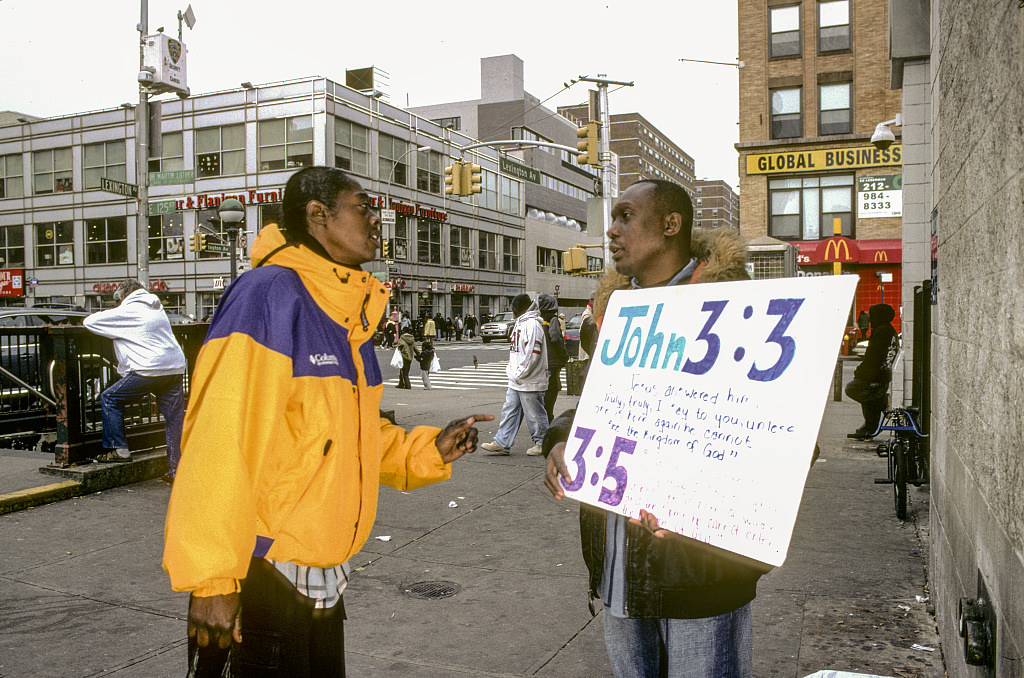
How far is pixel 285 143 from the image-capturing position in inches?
1578

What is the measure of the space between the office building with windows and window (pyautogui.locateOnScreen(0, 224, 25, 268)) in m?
0.08

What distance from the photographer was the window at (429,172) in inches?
1897

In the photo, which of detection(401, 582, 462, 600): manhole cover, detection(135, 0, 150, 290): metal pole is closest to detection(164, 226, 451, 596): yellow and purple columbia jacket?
detection(401, 582, 462, 600): manhole cover

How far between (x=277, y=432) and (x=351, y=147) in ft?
137

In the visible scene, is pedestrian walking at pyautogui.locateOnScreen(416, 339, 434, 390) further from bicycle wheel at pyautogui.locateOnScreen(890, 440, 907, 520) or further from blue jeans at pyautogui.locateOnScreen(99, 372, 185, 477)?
bicycle wheel at pyautogui.locateOnScreen(890, 440, 907, 520)

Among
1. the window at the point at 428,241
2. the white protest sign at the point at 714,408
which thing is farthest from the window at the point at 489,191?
the white protest sign at the point at 714,408

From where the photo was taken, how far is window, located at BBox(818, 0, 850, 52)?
1235 inches

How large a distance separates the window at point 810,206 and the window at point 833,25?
17.2 feet

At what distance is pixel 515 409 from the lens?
30.2ft

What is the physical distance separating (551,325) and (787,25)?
27565mm

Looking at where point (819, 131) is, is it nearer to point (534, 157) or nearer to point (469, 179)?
point (469, 179)

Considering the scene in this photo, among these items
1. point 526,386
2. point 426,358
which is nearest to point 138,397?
point 526,386

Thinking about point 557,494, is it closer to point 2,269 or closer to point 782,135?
point 782,135

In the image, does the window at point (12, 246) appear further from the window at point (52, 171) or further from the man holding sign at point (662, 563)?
the man holding sign at point (662, 563)
